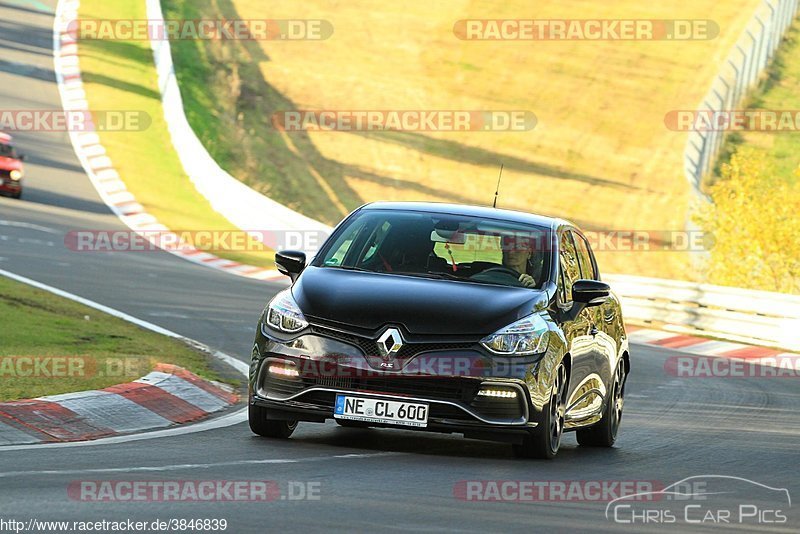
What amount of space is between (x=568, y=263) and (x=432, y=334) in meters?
2.08

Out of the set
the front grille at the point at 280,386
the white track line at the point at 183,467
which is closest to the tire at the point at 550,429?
the white track line at the point at 183,467

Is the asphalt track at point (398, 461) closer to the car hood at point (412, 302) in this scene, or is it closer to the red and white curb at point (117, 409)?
the red and white curb at point (117, 409)

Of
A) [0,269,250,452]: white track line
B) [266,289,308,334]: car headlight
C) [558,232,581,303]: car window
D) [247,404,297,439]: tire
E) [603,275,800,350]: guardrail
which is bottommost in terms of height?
[603,275,800,350]: guardrail

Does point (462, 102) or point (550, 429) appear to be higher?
point (462, 102)

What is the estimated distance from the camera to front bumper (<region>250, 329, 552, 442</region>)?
9703 millimetres

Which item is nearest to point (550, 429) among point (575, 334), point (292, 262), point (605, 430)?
point (575, 334)

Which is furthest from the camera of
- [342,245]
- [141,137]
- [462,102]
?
[462,102]

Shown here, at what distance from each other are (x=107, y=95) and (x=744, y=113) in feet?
63.3

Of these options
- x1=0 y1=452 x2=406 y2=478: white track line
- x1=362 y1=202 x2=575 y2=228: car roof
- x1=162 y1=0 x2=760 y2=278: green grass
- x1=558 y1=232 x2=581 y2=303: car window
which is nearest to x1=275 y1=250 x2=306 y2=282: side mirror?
x1=362 y1=202 x2=575 y2=228: car roof

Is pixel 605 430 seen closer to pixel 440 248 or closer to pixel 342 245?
pixel 440 248

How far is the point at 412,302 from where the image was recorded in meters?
9.92

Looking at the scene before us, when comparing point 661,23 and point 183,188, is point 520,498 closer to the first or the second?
point 183,188

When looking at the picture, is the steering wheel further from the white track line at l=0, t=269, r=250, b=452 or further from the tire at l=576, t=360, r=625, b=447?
the white track line at l=0, t=269, r=250, b=452

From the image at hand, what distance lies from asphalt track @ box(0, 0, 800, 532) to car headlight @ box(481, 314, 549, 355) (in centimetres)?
72
